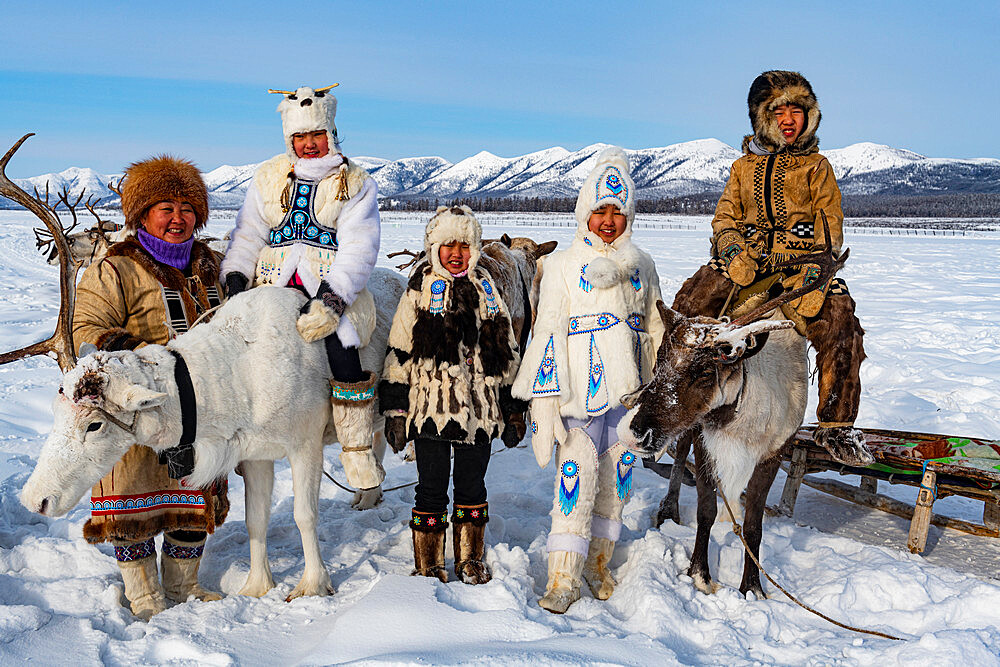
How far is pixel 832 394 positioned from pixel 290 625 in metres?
3.21

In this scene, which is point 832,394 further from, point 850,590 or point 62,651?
point 62,651

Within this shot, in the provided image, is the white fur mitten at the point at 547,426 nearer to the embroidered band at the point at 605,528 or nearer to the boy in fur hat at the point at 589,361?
the boy in fur hat at the point at 589,361

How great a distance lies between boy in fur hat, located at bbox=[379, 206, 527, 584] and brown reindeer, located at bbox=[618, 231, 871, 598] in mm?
747

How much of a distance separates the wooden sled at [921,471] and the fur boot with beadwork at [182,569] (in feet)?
10.6

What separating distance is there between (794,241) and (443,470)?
2.43 metres

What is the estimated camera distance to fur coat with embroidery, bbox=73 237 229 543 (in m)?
3.31

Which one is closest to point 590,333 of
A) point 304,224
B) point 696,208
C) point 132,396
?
point 304,224

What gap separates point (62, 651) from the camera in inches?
115

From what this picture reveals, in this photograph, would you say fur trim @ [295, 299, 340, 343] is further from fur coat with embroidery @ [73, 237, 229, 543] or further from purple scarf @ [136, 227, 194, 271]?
purple scarf @ [136, 227, 194, 271]

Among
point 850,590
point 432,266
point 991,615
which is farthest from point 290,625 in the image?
point 991,615

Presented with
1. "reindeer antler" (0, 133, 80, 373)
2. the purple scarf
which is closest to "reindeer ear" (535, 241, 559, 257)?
the purple scarf

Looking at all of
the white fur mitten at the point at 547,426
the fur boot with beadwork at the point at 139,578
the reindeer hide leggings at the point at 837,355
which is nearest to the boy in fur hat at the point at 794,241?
the reindeer hide leggings at the point at 837,355

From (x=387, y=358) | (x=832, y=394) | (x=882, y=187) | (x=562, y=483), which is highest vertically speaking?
(x=882, y=187)

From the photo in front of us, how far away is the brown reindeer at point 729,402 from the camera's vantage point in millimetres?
3199
